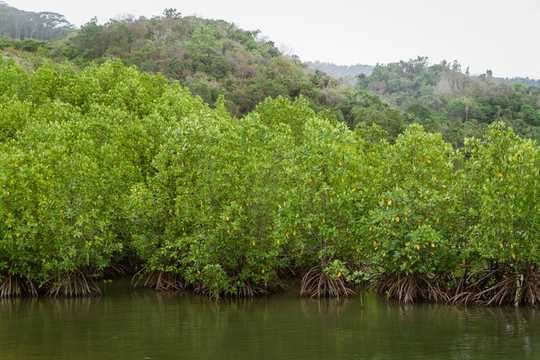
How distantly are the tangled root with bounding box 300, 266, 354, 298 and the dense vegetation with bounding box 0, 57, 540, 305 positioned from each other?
63 millimetres

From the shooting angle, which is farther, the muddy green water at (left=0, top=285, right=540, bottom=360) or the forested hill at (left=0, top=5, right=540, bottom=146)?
the forested hill at (left=0, top=5, right=540, bottom=146)

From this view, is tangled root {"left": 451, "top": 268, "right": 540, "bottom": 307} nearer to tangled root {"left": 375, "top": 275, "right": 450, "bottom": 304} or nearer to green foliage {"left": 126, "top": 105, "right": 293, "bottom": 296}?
tangled root {"left": 375, "top": 275, "right": 450, "bottom": 304}

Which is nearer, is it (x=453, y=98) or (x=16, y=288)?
(x=16, y=288)

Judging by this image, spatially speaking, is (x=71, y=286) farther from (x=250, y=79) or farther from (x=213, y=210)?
(x=250, y=79)

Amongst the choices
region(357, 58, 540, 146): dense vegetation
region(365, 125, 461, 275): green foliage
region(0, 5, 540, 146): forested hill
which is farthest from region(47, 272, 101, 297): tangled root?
region(357, 58, 540, 146): dense vegetation

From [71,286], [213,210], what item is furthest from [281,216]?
[71,286]

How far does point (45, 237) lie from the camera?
29688mm

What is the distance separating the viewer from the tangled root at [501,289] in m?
26.5

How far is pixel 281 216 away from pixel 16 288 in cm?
1188

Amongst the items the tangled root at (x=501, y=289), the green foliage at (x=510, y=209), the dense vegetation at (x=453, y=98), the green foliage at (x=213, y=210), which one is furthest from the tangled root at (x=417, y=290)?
the dense vegetation at (x=453, y=98)

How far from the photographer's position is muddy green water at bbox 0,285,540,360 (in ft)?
65.2

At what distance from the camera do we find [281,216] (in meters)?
29.4

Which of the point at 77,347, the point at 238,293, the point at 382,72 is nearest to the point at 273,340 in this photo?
the point at 77,347

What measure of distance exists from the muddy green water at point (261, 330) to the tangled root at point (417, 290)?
0.82m
